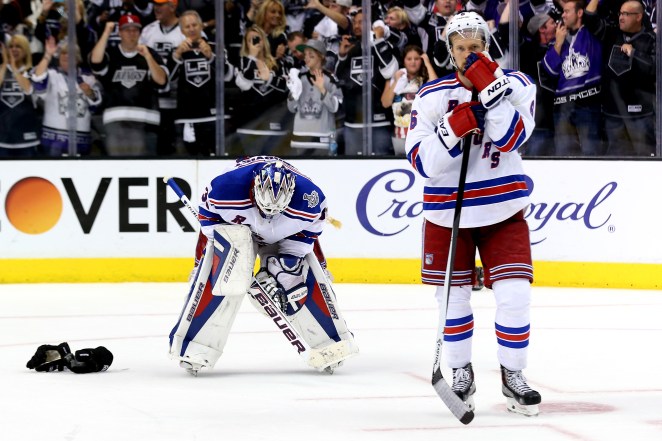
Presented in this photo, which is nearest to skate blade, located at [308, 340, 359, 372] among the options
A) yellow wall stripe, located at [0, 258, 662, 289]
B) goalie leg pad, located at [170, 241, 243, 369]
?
goalie leg pad, located at [170, 241, 243, 369]

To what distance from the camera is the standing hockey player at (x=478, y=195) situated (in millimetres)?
3578

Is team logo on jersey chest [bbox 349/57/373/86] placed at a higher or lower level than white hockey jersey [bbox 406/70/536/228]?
higher

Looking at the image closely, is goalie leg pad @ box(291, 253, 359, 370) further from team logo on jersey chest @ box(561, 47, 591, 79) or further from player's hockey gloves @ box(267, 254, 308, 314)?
team logo on jersey chest @ box(561, 47, 591, 79)

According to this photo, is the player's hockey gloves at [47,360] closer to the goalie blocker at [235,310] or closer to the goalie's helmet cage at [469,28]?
the goalie blocker at [235,310]

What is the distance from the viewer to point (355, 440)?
10.9 ft

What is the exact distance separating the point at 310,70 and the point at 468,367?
197 inches

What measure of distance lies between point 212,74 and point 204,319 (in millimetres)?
4070

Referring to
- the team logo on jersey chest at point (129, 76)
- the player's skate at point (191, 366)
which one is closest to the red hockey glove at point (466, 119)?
the player's skate at point (191, 366)

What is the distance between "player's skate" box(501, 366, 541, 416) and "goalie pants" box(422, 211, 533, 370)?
1.2 inches

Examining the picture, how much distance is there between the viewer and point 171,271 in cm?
823

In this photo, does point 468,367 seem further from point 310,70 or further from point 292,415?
point 310,70

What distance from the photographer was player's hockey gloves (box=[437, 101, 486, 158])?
11.5 ft

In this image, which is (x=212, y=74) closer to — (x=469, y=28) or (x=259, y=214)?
(x=259, y=214)

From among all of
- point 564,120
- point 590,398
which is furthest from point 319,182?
point 590,398
